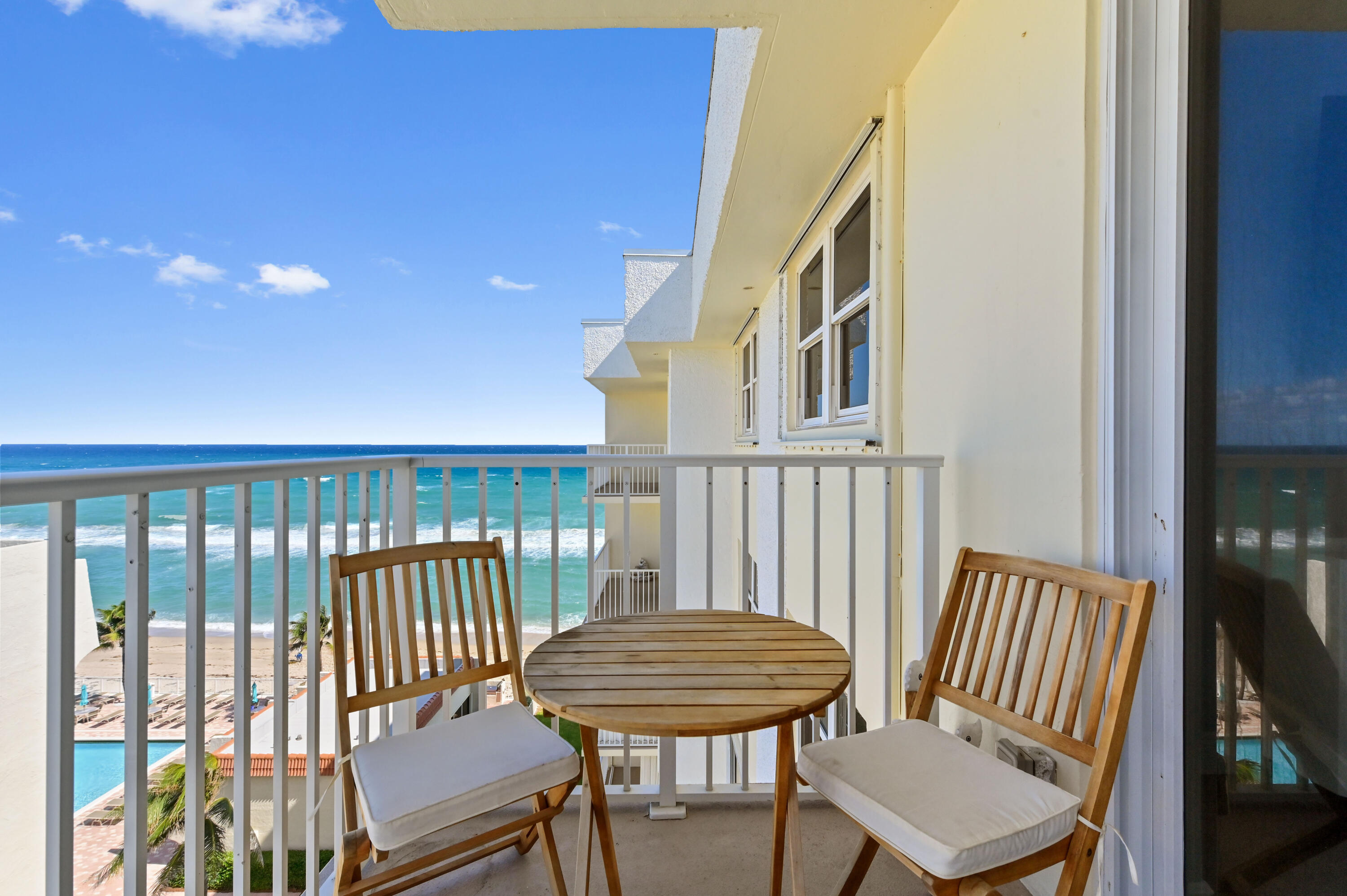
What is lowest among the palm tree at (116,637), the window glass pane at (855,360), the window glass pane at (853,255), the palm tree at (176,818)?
the palm tree at (176,818)

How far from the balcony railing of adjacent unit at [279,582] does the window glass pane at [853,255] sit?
37.9 inches

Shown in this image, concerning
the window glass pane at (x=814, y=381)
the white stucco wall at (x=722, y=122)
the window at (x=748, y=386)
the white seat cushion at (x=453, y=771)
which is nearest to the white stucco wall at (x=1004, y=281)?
the white stucco wall at (x=722, y=122)

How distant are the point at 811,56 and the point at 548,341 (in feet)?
90.8

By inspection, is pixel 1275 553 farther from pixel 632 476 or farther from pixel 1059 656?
pixel 632 476

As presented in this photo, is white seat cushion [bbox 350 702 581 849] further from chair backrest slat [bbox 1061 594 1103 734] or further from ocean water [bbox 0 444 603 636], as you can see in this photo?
chair backrest slat [bbox 1061 594 1103 734]

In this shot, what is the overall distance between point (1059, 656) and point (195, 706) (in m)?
1.67

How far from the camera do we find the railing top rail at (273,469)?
27.6 inches

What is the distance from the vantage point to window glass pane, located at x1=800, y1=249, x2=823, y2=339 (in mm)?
3479

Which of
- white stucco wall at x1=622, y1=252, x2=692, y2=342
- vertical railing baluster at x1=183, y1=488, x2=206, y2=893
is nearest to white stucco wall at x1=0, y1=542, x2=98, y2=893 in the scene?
vertical railing baluster at x1=183, y1=488, x2=206, y2=893

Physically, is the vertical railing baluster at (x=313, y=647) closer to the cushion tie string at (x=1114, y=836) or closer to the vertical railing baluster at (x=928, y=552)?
the cushion tie string at (x=1114, y=836)

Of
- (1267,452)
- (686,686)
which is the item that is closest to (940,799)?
(686,686)

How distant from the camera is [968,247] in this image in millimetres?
1672

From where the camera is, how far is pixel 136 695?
2.95ft

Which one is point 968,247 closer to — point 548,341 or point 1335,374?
point 1335,374
